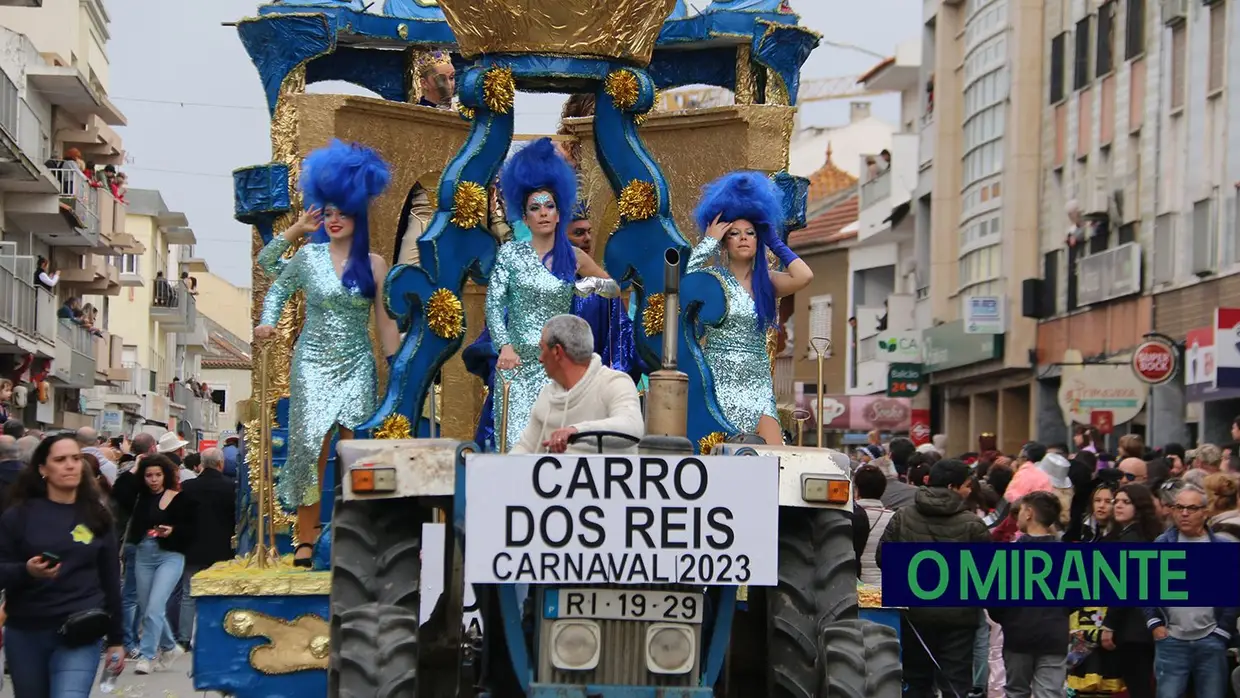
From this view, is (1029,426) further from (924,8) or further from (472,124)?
(472,124)

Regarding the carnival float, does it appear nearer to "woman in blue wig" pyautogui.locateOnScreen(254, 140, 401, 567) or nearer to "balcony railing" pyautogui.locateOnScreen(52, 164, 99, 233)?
"woman in blue wig" pyautogui.locateOnScreen(254, 140, 401, 567)

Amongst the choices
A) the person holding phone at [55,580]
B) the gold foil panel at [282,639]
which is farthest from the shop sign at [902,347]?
the person holding phone at [55,580]

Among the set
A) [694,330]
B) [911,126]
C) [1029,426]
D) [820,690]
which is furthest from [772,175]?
[911,126]

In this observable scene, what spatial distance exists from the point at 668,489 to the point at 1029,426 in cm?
3834

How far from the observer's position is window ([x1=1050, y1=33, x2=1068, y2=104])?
140 feet

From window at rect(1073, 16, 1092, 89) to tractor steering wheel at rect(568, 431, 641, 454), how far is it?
107 feet

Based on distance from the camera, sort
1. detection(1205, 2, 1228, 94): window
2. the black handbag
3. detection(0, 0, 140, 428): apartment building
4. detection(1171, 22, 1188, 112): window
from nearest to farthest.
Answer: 1. the black handbag
2. detection(1205, 2, 1228, 94): window
3. detection(1171, 22, 1188, 112): window
4. detection(0, 0, 140, 428): apartment building

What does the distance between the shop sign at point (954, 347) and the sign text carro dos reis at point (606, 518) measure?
37894 millimetres

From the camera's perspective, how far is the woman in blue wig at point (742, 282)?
1246 cm

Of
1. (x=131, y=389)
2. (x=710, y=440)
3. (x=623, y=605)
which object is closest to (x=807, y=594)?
(x=623, y=605)

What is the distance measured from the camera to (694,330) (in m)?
12.3

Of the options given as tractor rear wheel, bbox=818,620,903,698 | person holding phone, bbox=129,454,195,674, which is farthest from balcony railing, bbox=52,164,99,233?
tractor rear wheel, bbox=818,620,903,698

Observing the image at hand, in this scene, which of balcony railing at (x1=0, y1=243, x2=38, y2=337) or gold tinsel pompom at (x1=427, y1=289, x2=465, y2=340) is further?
balcony railing at (x1=0, y1=243, x2=38, y2=337)

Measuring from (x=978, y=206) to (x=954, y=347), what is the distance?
9.47ft
